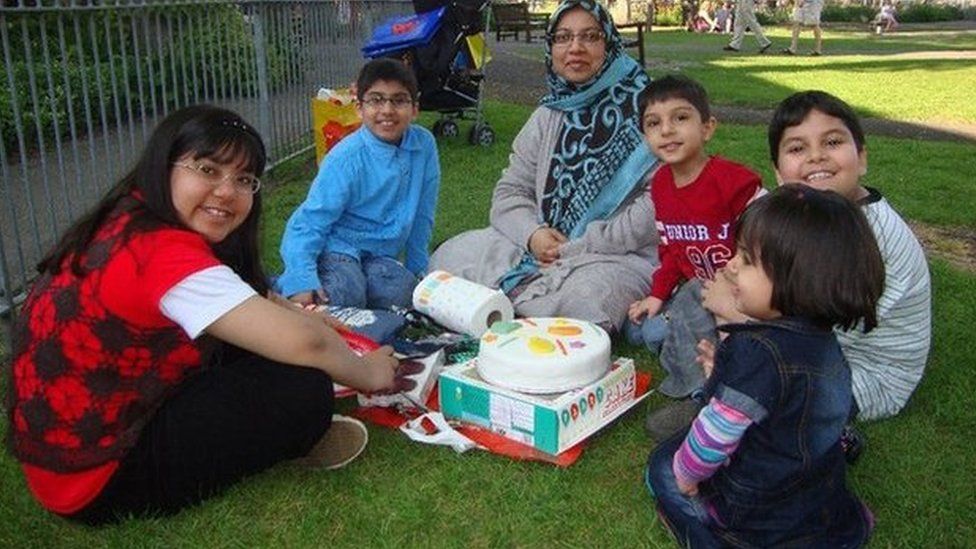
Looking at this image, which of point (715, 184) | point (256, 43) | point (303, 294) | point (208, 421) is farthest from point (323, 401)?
point (256, 43)

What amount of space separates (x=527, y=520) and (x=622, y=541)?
0.27 metres

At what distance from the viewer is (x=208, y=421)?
2.31 metres

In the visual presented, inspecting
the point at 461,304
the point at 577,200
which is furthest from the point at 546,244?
the point at 461,304

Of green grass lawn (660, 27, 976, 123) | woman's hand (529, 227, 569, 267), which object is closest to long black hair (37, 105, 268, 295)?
woman's hand (529, 227, 569, 267)

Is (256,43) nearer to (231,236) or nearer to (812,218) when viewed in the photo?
(231,236)

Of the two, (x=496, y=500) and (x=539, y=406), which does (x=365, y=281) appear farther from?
(x=496, y=500)

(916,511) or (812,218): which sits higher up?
(812,218)

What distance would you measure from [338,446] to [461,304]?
0.98 meters

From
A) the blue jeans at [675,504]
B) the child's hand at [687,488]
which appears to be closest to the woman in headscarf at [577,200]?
the blue jeans at [675,504]

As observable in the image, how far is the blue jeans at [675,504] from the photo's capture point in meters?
2.19

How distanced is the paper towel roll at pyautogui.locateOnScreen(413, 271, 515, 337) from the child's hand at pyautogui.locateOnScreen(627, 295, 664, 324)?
1.65 ft

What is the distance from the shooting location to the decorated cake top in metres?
2.75

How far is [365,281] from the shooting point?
3883 millimetres

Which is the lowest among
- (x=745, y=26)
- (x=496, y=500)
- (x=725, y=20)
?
(x=496, y=500)
